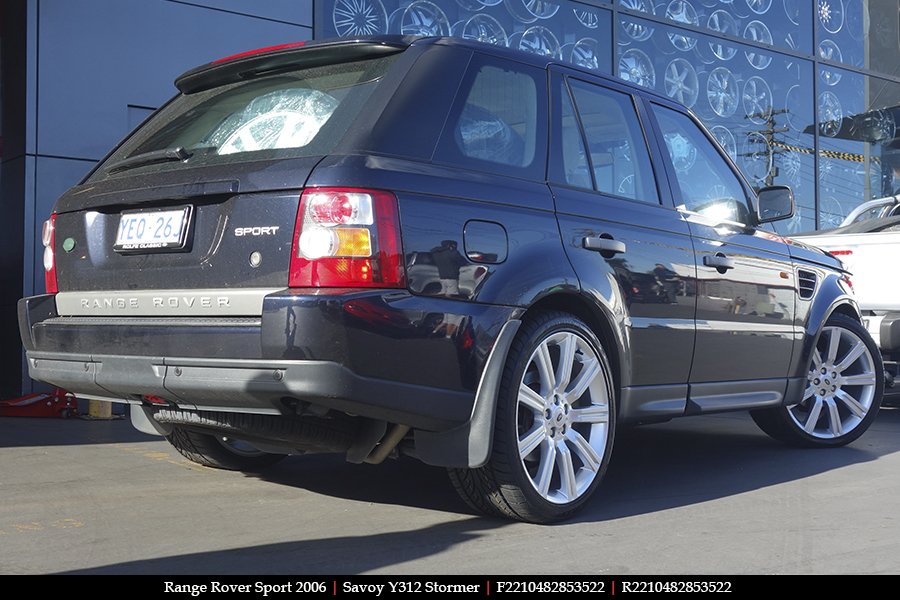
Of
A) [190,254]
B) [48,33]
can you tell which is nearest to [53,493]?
[190,254]

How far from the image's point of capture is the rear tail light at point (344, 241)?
3357 mm

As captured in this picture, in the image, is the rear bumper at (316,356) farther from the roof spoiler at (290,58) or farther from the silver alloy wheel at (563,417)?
the roof spoiler at (290,58)

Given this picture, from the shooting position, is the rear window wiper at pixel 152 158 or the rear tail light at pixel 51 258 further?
the rear tail light at pixel 51 258

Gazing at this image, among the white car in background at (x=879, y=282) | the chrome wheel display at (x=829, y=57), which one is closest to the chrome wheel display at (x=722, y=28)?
the chrome wheel display at (x=829, y=57)

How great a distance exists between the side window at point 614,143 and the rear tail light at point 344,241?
52.5 inches

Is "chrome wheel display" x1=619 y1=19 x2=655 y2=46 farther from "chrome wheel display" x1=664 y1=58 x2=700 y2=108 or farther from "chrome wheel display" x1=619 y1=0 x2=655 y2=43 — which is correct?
"chrome wheel display" x1=664 y1=58 x2=700 y2=108

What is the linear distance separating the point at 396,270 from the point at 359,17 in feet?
22.9

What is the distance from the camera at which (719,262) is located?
496 centimetres

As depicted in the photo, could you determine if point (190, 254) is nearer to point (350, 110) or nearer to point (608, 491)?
point (350, 110)

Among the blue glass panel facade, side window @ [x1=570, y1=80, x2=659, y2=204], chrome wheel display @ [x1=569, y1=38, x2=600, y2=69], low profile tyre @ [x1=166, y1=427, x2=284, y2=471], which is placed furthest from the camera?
chrome wheel display @ [x1=569, y1=38, x2=600, y2=69]

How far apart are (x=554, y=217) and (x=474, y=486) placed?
1.05m

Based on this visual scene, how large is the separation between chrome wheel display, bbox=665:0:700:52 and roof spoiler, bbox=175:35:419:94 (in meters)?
9.19

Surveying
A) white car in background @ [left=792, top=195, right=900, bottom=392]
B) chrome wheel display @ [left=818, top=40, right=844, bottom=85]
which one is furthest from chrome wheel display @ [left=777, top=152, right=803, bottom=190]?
white car in background @ [left=792, top=195, right=900, bottom=392]

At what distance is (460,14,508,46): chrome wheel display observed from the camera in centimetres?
1071
